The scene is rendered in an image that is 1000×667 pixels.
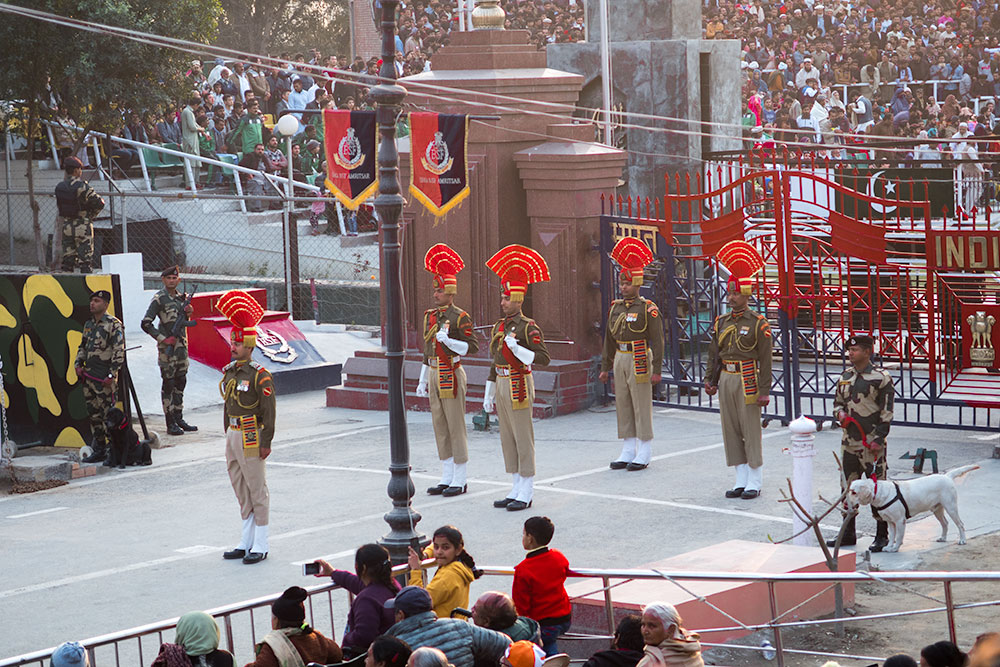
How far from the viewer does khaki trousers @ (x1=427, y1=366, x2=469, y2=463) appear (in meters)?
14.1

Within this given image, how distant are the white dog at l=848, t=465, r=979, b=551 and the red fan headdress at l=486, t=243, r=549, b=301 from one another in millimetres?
3745

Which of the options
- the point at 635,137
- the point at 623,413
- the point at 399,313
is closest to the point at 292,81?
the point at 635,137

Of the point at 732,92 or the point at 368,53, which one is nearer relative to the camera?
the point at 732,92

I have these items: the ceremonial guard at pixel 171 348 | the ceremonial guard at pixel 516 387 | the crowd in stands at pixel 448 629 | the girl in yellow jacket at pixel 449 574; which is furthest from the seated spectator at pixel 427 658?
the ceremonial guard at pixel 171 348

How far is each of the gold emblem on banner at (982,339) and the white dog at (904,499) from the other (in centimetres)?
347

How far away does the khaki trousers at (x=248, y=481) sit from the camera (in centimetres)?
1206

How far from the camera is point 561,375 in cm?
1759

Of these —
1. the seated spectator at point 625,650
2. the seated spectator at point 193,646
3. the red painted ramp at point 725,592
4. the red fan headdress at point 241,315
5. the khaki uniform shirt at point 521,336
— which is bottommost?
the red painted ramp at point 725,592

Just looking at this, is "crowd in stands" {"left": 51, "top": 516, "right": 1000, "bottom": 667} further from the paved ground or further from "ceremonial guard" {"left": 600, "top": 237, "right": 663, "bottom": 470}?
"ceremonial guard" {"left": 600, "top": 237, "right": 663, "bottom": 470}

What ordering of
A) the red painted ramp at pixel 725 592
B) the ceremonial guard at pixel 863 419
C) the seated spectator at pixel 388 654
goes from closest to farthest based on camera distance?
1. the seated spectator at pixel 388 654
2. the red painted ramp at pixel 725 592
3. the ceremonial guard at pixel 863 419

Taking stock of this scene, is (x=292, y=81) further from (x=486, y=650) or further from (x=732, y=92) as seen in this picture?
(x=486, y=650)

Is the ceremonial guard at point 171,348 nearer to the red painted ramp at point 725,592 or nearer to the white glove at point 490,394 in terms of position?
the white glove at point 490,394

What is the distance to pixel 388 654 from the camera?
22.4 ft

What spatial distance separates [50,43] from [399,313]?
13763mm
